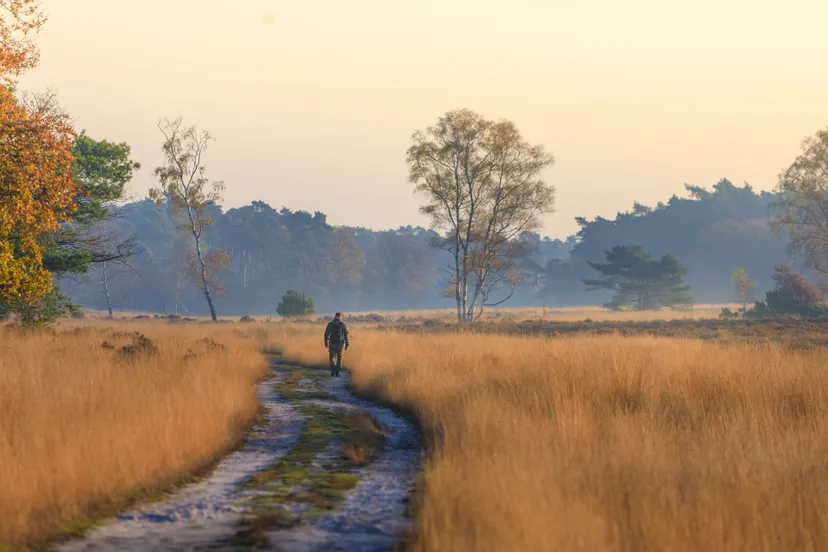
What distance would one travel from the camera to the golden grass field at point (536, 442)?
18.3 ft

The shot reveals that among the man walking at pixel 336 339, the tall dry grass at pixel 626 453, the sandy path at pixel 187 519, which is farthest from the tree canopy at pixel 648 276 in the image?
the sandy path at pixel 187 519

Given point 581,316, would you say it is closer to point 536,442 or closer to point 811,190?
point 811,190

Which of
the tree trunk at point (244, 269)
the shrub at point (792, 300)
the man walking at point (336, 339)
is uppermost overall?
the tree trunk at point (244, 269)

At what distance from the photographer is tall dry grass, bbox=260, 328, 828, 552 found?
5426 mm

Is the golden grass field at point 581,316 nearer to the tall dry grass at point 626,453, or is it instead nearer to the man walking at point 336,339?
the man walking at point 336,339

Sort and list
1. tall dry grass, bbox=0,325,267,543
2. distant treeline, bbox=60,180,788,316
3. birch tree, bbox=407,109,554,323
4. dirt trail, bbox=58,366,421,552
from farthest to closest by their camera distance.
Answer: distant treeline, bbox=60,180,788,316 < birch tree, bbox=407,109,554,323 < tall dry grass, bbox=0,325,267,543 < dirt trail, bbox=58,366,421,552

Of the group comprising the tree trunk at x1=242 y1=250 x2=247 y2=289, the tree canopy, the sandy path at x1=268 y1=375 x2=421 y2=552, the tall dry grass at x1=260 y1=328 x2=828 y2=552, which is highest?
the tree trunk at x1=242 y1=250 x2=247 y2=289

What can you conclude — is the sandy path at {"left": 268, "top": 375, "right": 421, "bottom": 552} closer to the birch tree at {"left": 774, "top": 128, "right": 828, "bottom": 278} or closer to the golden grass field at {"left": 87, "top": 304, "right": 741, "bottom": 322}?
the golden grass field at {"left": 87, "top": 304, "right": 741, "bottom": 322}

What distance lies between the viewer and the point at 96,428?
8.48 meters

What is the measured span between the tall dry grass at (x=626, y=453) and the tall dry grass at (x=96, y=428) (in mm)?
2861

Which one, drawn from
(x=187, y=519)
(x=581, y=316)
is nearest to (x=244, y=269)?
(x=581, y=316)

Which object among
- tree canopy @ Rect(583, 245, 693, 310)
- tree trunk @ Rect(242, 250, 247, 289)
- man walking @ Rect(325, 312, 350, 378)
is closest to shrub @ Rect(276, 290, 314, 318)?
tree canopy @ Rect(583, 245, 693, 310)

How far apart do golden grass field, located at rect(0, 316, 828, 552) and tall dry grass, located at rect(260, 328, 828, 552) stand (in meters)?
0.03

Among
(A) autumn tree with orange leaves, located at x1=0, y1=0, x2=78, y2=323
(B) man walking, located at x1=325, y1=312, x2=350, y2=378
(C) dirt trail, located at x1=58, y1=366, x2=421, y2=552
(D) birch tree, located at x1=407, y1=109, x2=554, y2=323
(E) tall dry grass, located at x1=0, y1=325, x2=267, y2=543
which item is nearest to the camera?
(C) dirt trail, located at x1=58, y1=366, x2=421, y2=552
